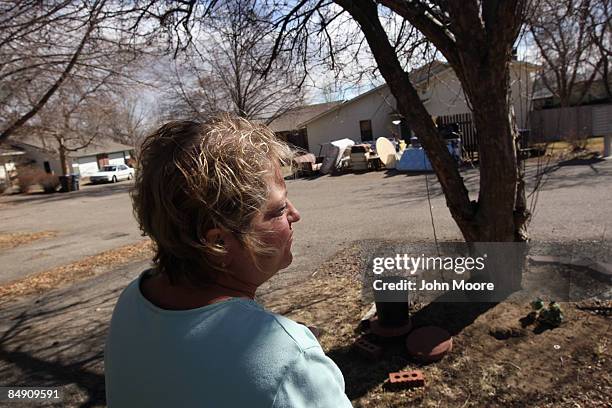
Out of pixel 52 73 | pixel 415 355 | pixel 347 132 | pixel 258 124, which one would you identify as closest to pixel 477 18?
Answer: pixel 415 355

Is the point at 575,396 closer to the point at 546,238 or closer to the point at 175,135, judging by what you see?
the point at 175,135

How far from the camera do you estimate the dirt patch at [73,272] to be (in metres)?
7.05

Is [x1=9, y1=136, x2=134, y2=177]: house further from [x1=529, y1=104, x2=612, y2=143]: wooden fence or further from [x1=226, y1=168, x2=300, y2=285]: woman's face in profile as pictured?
[x1=226, y1=168, x2=300, y2=285]: woman's face in profile

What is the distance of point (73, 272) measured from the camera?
7785 millimetres

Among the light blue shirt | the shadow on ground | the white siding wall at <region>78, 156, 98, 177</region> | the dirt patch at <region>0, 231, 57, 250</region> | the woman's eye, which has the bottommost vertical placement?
the shadow on ground

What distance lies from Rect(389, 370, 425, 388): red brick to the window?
2971cm

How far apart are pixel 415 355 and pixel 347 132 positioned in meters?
30.5

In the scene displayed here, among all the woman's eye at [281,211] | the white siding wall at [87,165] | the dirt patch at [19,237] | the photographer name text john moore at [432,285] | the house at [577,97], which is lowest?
the dirt patch at [19,237]

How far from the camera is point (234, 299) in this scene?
94 centimetres

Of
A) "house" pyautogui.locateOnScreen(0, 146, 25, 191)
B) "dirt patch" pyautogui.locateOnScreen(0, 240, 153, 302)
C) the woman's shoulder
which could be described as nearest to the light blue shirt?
the woman's shoulder

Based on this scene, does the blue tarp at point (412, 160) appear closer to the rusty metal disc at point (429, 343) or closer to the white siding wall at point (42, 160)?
the rusty metal disc at point (429, 343)

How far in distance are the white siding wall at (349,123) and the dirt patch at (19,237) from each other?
2170cm

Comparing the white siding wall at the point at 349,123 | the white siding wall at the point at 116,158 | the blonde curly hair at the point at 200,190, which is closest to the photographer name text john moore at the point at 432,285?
the blonde curly hair at the point at 200,190

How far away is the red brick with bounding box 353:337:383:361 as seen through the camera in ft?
11.6
